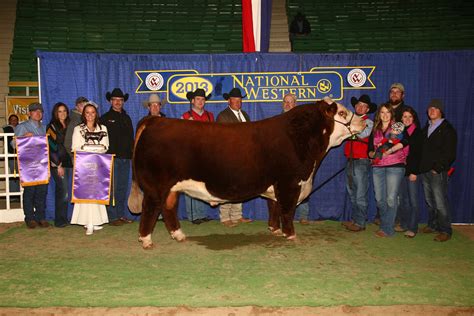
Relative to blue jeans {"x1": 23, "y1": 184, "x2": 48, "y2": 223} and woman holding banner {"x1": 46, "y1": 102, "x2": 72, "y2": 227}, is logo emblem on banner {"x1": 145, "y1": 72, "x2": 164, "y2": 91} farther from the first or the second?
blue jeans {"x1": 23, "y1": 184, "x2": 48, "y2": 223}

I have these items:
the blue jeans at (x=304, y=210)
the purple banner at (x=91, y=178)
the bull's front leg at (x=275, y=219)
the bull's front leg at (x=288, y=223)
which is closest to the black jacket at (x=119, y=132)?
the purple banner at (x=91, y=178)

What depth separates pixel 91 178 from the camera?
→ 609 cm

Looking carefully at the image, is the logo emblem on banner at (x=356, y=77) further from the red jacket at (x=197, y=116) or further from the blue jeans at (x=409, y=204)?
the red jacket at (x=197, y=116)

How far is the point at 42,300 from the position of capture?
3775mm

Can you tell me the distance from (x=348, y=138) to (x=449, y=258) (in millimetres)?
2129

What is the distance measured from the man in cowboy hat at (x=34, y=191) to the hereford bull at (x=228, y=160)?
1.86 metres

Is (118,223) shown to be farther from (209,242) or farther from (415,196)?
(415,196)

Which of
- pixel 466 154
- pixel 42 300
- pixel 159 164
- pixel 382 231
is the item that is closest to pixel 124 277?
pixel 42 300

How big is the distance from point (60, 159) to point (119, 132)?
98cm

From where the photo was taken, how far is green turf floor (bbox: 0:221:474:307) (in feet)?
12.5

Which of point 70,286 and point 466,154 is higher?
point 466,154

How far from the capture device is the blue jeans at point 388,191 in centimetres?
582

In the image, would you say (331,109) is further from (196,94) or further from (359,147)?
(196,94)

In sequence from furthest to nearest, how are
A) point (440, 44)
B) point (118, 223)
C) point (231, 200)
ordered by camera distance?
1. point (440, 44)
2. point (118, 223)
3. point (231, 200)
